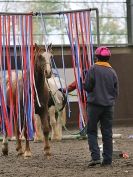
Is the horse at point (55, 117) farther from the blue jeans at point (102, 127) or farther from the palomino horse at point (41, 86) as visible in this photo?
the blue jeans at point (102, 127)

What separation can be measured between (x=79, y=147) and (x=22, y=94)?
2.35 meters

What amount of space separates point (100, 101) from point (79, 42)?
2.88 meters

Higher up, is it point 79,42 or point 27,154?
point 79,42

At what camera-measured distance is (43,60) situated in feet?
31.5

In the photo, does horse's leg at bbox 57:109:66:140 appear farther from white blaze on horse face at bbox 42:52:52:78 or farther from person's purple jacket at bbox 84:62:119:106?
person's purple jacket at bbox 84:62:119:106

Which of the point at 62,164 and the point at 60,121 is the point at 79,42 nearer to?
the point at 62,164

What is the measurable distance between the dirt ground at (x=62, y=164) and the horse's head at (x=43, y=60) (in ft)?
5.08

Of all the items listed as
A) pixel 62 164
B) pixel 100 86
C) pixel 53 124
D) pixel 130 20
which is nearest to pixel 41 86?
pixel 62 164

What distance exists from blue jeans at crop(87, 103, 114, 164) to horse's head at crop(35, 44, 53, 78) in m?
1.54

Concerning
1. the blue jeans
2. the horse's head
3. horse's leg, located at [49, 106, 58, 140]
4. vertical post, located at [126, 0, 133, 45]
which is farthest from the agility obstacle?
vertical post, located at [126, 0, 133, 45]

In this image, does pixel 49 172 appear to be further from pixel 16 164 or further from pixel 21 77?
pixel 21 77

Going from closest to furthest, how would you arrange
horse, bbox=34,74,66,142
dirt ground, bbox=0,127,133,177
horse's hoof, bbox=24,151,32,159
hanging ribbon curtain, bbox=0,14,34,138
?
1. dirt ground, bbox=0,127,133,177
2. hanging ribbon curtain, bbox=0,14,34,138
3. horse's hoof, bbox=24,151,32,159
4. horse, bbox=34,74,66,142

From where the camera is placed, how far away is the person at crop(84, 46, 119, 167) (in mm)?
8062

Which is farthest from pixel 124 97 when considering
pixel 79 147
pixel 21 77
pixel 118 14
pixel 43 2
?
pixel 21 77
